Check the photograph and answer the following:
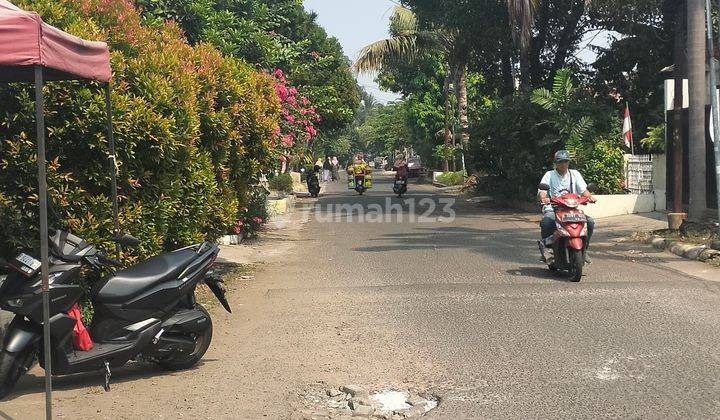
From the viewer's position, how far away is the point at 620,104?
27.1 metres

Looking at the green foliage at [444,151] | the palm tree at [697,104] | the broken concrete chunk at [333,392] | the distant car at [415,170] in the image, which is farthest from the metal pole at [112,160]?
the distant car at [415,170]

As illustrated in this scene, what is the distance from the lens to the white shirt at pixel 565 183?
10633 mm

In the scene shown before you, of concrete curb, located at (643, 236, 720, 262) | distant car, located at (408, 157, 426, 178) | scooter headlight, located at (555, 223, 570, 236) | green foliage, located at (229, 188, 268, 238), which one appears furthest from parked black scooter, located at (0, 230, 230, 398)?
distant car, located at (408, 157, 426, 178)

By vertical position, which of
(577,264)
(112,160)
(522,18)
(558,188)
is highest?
(522,18)

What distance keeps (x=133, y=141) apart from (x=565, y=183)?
5.97 m

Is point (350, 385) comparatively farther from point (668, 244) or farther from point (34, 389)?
point (668, 244)

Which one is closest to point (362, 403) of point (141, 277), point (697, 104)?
point (141, 277)

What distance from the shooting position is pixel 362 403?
541 centimetres

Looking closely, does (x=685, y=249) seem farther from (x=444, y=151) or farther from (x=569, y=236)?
(x=444, y=151)

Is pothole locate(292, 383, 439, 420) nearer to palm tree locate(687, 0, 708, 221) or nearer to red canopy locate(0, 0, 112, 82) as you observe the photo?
red canopy locate(0, 0, 112, 82)

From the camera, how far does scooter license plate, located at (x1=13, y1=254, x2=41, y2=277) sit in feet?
17.4

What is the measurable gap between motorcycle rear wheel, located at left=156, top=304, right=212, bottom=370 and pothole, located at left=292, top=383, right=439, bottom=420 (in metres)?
1.10

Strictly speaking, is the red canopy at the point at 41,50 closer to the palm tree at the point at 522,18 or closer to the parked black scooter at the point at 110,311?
the parked black scooter at the point at 110,311

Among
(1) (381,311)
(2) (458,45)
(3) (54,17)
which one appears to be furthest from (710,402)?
(2) (458,45)
